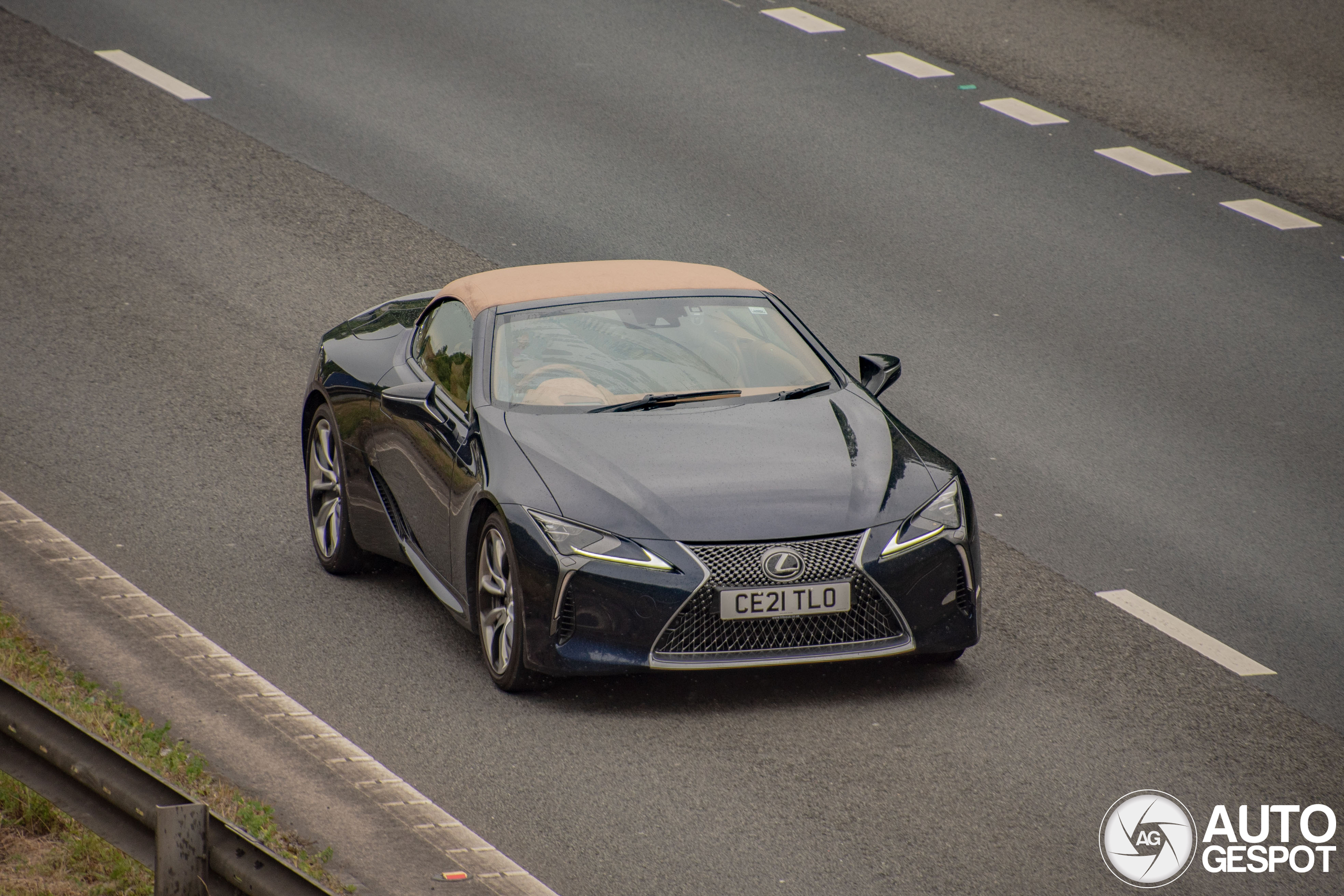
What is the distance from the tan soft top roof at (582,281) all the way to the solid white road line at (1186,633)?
7.34 feet

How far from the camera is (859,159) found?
46.1 feet

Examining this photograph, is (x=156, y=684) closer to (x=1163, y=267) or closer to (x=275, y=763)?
(x=275, y=763)

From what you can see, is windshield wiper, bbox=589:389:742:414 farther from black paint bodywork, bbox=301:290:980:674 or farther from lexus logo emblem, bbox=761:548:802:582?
lexus logo emblem, bbox=761:548:802:582

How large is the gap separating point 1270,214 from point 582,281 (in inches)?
289

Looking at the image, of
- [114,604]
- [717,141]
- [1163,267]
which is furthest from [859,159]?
[114,604]

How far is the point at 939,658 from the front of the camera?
707 centimetres

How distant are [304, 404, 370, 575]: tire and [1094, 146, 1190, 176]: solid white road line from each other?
803 cm

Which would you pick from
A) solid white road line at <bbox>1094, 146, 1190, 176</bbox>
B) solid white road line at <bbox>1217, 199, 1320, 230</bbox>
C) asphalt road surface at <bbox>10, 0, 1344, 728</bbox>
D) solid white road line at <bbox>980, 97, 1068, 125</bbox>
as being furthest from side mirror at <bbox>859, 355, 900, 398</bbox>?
solid white road line at <bbox>980, 97, 1068, 125</bbox>

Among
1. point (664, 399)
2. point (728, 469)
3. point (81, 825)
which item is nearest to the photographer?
point (81, 825)

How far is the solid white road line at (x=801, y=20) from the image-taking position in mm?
17000

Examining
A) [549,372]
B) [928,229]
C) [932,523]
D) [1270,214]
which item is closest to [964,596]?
[932,523]

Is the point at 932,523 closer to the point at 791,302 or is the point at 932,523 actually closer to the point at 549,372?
the point at 549,372

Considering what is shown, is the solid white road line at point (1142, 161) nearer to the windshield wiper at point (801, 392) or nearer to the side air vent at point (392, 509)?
the windshield wiper at point (801, 392)

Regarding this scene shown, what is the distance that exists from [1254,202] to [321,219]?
7.24 m
